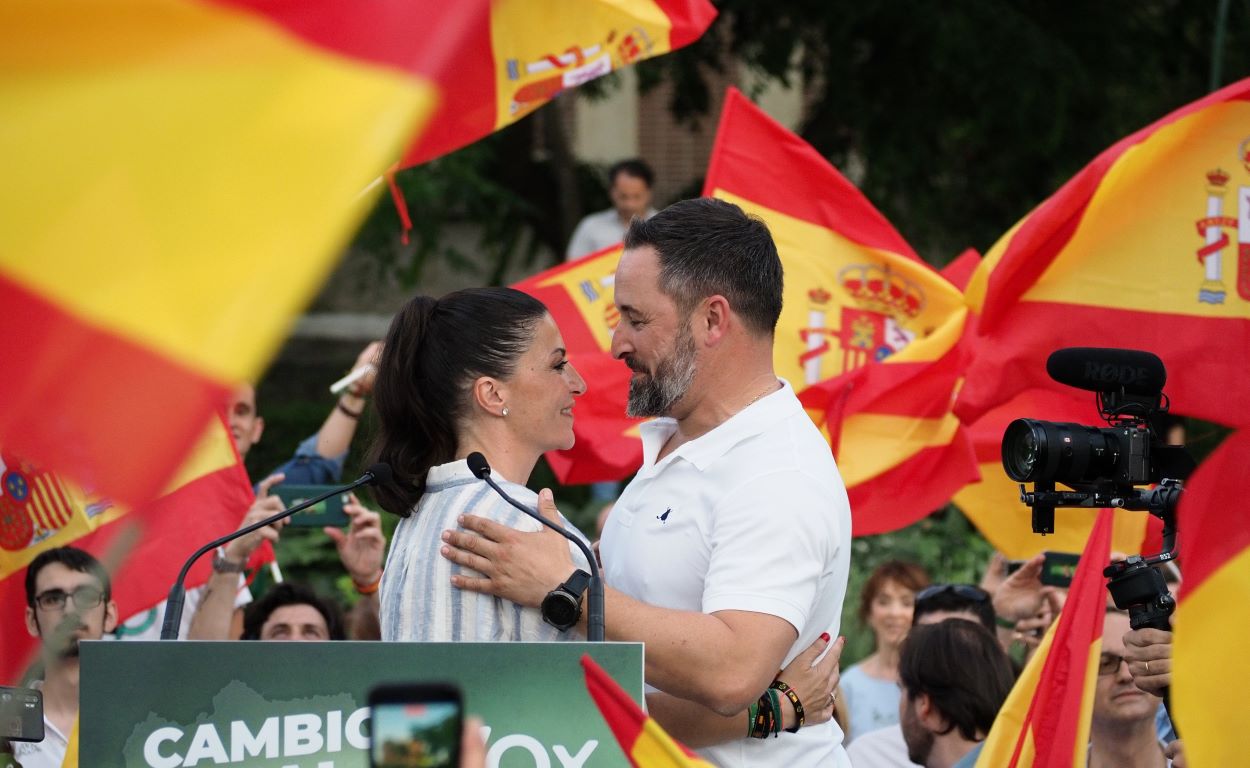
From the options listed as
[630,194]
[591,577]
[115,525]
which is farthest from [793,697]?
[630,194]

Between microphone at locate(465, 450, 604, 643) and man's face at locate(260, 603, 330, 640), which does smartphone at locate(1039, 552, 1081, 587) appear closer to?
man's face at locate(260, 603, 330, 640)

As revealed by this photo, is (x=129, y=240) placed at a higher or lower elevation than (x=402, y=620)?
higher

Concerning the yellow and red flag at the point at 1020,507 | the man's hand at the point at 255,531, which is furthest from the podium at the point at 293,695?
the yellow and red flag at the point at 1020,507

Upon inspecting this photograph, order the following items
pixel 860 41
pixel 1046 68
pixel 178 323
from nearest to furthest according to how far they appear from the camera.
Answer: pixel 178 323
pixel 1046 68
pixel 860 41

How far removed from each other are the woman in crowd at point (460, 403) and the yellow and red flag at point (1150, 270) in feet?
8.22

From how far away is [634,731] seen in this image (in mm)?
2537

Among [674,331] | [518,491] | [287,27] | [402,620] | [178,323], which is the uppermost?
[287,27]

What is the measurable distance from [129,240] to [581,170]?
12085 millimetres

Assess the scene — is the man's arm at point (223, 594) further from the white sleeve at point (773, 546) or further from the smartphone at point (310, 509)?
the white sleeve at point (773, 546)

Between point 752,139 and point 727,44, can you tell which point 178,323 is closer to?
point 752,139

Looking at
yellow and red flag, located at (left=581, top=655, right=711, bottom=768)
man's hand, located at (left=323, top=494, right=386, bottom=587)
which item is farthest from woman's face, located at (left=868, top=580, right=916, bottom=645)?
yellow and red flag, located at (left=581, top=655, right=711, bottom=768)

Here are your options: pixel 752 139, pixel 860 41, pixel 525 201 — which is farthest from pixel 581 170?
pixel 752 139

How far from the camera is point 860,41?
40.6 feet

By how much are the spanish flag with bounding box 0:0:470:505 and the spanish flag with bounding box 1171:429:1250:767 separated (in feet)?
5.28
